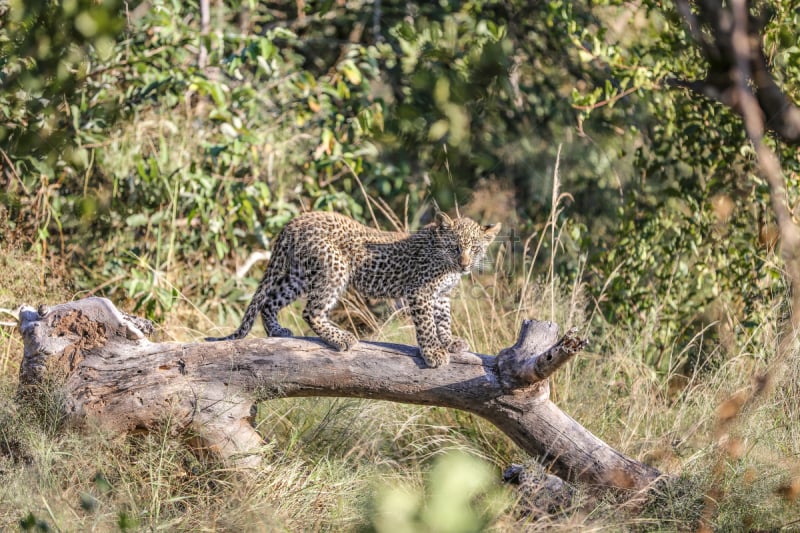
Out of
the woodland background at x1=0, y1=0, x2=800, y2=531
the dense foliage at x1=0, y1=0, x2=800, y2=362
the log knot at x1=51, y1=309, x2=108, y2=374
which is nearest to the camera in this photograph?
the woodland background at x1=0, y1=0, x2=800, y2=531

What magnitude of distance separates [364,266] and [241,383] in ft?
3.33

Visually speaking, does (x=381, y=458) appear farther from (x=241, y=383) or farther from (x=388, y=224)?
(x=388, y=224)

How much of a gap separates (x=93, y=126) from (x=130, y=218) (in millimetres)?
742

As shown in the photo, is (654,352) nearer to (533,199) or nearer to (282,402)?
(533,199)

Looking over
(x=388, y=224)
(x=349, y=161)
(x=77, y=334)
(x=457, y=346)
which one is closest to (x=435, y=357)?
(x=457, y=346)

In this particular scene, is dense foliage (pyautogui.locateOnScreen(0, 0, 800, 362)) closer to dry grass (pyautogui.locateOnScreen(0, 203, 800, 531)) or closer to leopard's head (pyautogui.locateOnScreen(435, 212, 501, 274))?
dry grass (pyautogui.locateOnScreen(0, 203, 800, 531))

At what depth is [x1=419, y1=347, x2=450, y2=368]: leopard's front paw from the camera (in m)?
4.20

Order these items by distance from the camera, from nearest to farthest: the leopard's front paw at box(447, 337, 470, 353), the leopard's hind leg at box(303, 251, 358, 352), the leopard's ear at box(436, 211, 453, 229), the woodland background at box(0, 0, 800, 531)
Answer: the woodland background at box(0, 0, 800, 531)
the leopard's front paw at box(447, 337, 470, 353)
the leopard's hind leg at box(303, 251, 358, 352)
the leopard's ear at box(436, 211, 453, 229)

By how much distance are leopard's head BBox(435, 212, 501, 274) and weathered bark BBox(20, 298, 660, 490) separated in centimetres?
65

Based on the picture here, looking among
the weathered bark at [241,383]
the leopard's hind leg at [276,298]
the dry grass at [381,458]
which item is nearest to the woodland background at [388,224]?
the dry grass at [381,458]

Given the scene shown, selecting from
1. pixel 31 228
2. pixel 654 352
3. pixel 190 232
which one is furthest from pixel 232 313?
pixel 654 352

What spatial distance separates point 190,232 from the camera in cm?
727

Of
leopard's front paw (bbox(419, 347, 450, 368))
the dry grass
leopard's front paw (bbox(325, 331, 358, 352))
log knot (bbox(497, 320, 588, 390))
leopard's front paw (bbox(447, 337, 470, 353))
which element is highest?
log knot (bbox(497, 320, 588, 390))

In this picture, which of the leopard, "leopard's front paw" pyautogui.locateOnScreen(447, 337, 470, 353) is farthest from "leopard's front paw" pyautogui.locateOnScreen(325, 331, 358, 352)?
"leopard's front paw" pyautogui.locateOnScreen(447, 337, 470, 353)
